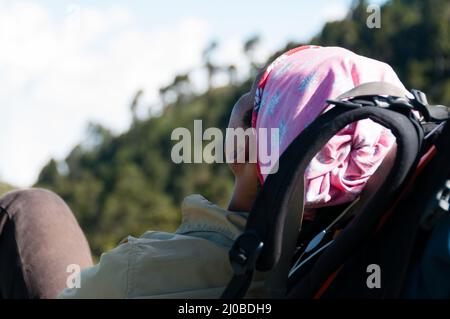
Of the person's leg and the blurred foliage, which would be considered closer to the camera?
Answer: the person's leg

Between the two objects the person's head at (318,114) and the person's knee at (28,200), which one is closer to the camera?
the person's head at (318,114)

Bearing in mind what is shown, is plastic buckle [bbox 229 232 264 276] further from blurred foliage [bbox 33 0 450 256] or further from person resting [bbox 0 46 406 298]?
blurred foliage [bbox 33 0 450 256]

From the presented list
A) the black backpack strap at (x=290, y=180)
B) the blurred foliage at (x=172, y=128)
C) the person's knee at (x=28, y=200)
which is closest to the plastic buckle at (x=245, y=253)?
the black backpack strap at (x=290, y=180)

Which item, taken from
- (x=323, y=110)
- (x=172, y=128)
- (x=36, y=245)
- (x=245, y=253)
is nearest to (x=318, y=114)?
(x=323, y=110)

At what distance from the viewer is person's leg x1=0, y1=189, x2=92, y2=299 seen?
1966mm

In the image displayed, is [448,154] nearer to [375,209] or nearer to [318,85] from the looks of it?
[375,209]

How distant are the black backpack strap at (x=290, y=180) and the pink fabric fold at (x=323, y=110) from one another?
19 centimetres

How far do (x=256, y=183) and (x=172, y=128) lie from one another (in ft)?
117

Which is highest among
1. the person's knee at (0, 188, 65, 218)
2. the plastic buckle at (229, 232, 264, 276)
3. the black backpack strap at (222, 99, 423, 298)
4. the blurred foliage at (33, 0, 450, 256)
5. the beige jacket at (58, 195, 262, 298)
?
the black backpack strap at (222, 99, 423, 298)

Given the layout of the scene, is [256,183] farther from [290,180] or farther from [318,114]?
[290,180]

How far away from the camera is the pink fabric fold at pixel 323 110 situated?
4.92 feet

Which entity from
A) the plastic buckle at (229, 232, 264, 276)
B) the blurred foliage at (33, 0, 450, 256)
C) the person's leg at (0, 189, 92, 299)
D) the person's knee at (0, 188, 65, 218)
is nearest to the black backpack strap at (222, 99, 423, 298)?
the plastic buckle at (229, 232, 264, 276)

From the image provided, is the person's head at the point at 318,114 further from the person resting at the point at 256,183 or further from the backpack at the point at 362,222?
the backpack at the point at 362,222
